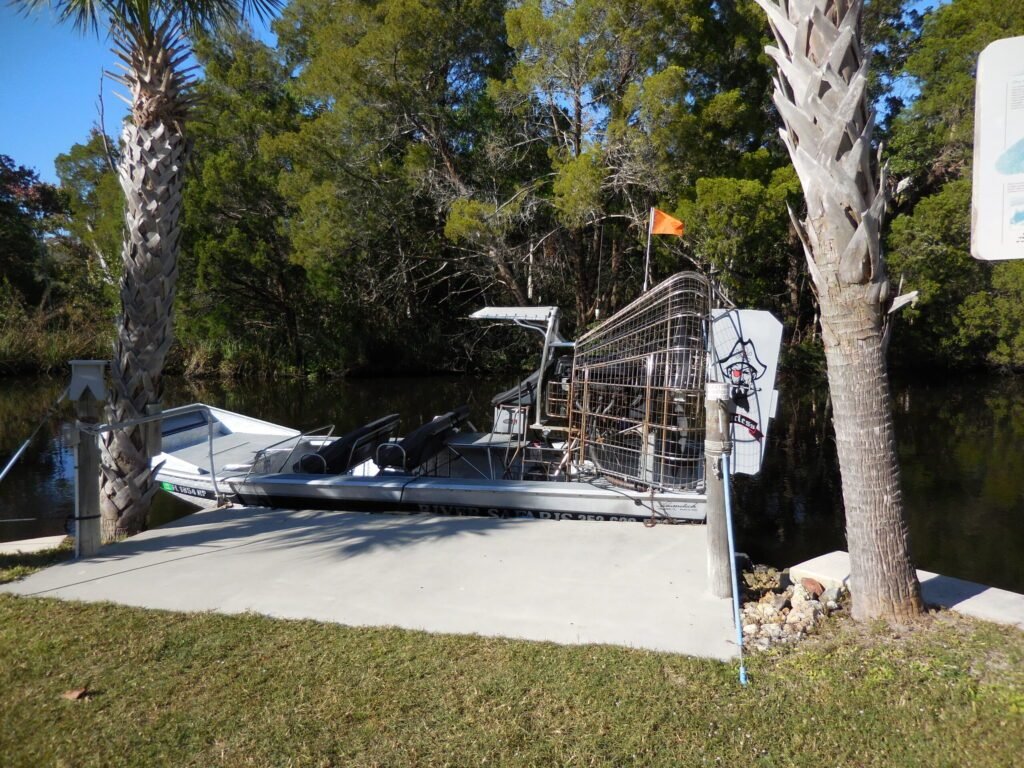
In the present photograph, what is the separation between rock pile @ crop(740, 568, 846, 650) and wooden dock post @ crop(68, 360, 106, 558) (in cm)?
518

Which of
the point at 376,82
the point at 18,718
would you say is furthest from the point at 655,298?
the point at 376,82

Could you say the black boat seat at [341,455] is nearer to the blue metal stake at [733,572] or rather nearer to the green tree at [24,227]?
the blue metal stake at [733,572]

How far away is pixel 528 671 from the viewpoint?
13.8 ft

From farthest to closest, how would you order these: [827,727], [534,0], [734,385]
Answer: [534,0] < [734,385] < [827,727]

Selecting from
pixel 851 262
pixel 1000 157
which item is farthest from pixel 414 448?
pixel 1000 157

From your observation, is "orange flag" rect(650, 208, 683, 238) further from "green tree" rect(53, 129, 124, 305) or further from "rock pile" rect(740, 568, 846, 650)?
"green tree" rect(53, 129, 124, 305)

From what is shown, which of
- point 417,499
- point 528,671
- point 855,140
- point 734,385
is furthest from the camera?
point 417,499

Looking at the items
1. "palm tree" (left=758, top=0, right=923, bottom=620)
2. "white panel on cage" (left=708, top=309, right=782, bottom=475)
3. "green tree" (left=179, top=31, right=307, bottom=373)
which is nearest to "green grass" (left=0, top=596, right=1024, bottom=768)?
"palm tree" (left=758, top=0, right=923, bottom=620)

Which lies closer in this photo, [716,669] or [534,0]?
[716,669]

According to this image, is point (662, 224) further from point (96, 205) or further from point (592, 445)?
point (96, 205)

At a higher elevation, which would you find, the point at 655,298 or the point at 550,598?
the point at 655,298

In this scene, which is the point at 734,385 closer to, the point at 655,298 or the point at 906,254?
the point at 655,298

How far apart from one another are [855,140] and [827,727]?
3.31 meters

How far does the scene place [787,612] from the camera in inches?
203
